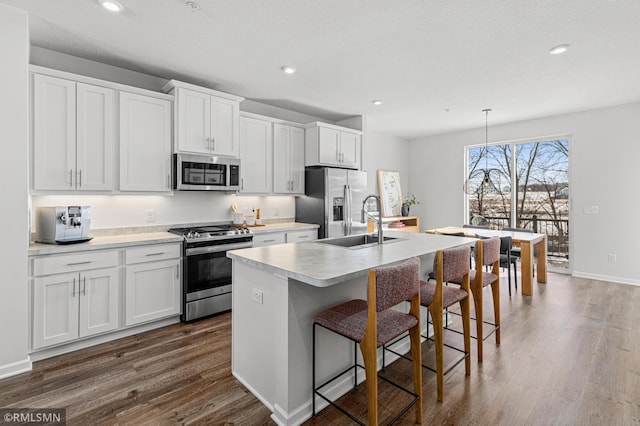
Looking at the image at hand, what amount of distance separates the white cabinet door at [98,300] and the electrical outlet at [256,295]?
1630 millimetres

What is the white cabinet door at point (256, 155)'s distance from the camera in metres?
4.21

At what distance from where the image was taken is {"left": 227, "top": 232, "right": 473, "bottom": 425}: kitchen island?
6.01ft

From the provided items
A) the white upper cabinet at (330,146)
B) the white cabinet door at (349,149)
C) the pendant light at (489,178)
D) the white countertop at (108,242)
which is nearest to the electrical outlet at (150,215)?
the white countertop at (108,242)

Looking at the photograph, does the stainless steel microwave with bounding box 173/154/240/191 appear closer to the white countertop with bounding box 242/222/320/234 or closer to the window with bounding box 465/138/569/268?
the white countertop with bounding box 242/222/320/234

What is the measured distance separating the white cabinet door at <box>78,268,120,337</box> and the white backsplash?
2.38ft

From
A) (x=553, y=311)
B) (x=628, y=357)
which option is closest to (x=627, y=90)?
(x=553, y=311)

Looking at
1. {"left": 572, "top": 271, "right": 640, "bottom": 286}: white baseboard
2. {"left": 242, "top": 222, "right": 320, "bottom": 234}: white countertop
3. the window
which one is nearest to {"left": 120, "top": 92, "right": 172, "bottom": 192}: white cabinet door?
{"left": 242, "top": 222, "right": 320, "bottom": 234}: white countertop

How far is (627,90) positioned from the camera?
4.17 metres

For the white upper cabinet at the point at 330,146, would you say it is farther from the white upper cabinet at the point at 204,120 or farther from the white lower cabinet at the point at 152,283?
the white lower cabinet at the point at 152,283

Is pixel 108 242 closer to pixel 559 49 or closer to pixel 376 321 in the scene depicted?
pixel 376 321

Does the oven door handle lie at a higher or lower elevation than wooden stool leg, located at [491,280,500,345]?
higher

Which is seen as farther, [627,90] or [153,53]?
[627,90]

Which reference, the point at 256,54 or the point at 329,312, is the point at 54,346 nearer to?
the point at 329,312

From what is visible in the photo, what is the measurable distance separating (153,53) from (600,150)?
6219 mm
